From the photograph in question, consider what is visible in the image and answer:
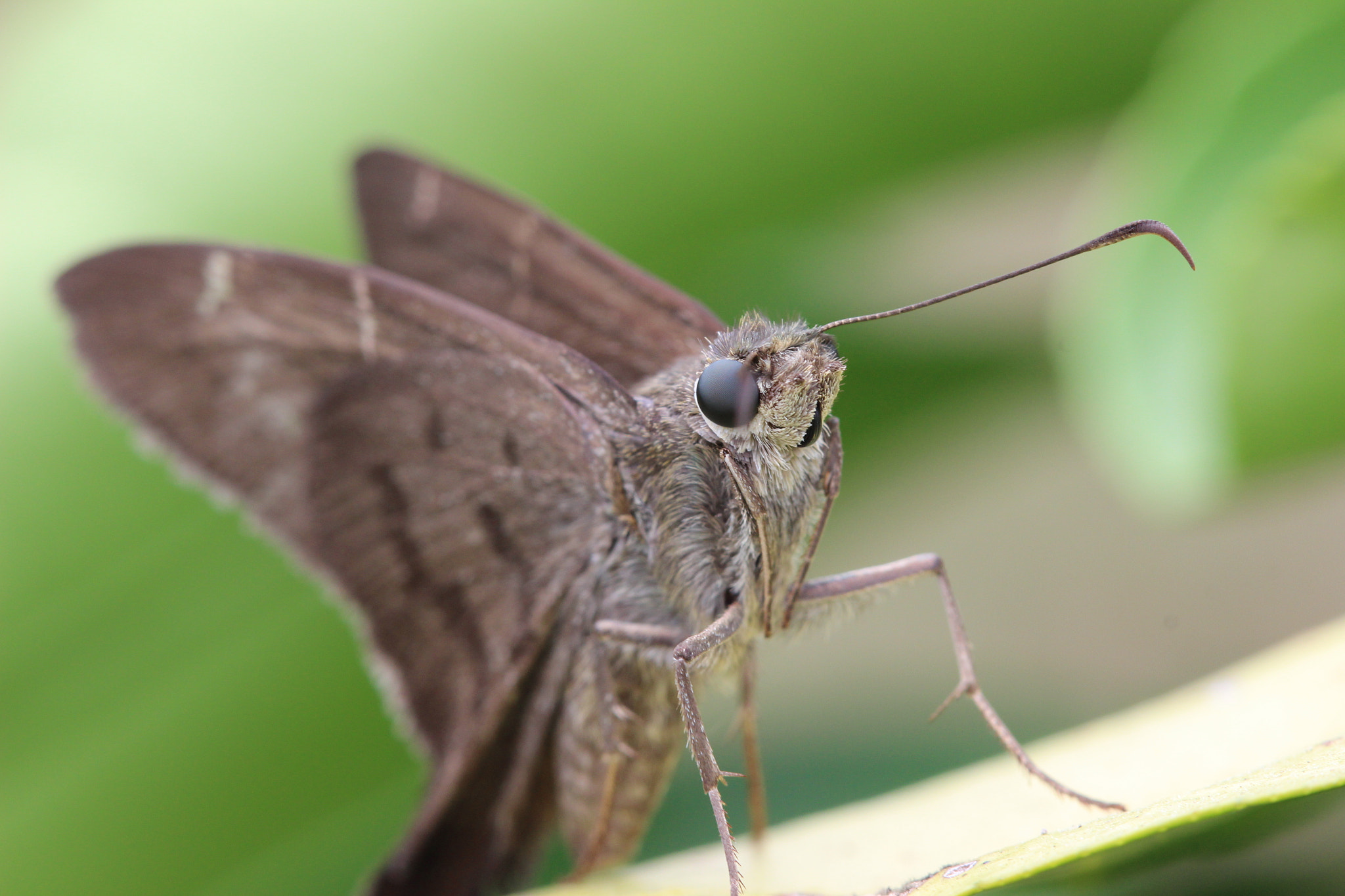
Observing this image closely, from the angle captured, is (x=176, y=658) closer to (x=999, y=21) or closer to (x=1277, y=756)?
(x=1277, y=756)

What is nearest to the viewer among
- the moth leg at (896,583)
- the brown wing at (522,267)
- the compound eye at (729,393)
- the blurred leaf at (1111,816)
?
the blurred leaf at (1111,816)

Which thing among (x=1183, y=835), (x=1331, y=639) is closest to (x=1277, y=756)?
(x=1183, y=835)

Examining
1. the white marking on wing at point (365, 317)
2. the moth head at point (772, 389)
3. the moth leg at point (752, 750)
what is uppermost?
the white marking on wing at point (365, 317)

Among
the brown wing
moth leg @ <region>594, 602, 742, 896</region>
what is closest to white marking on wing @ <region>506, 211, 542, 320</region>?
the brown wing

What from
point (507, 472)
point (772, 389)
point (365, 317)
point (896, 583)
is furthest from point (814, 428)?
point (365, 317)

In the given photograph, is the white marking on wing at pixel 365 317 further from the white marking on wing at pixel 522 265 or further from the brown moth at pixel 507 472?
the white marking on wing at pixel 522 265

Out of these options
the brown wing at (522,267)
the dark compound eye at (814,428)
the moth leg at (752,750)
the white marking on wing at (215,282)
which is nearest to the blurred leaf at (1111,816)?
the moth leg at (752,750)

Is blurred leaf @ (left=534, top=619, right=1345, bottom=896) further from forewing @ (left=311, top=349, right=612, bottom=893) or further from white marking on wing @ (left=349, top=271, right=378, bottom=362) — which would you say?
white marking on wing @ (left=349, top=271, right=378, bottom=362)

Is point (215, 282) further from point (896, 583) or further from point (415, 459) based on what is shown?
point (896, 583)
